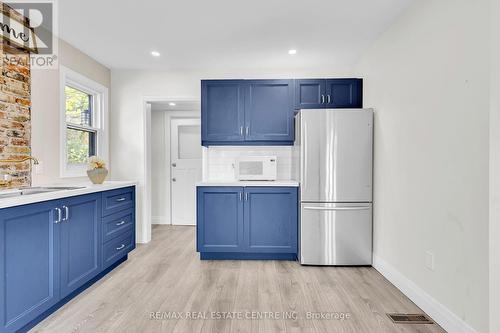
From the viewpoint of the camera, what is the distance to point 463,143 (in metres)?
1.74

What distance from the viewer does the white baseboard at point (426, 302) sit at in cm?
179

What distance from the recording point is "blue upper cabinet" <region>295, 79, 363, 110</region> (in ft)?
11.3

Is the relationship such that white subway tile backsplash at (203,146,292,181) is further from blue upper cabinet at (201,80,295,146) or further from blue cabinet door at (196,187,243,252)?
blue cabinet door at (196,187,243,252)

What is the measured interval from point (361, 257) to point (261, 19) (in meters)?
2.69

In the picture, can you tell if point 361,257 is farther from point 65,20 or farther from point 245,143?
point 65,20

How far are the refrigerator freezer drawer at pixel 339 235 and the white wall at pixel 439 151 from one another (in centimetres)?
21

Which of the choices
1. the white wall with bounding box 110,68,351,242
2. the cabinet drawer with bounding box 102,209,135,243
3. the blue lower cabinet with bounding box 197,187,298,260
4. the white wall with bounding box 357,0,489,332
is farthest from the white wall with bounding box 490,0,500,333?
the white wall with bounding box 110,68,351,242

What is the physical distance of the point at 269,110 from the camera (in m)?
3.47

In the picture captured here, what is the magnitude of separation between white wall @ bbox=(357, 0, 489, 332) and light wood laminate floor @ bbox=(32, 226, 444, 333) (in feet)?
1.33

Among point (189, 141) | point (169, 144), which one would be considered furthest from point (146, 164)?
point (189, 141)

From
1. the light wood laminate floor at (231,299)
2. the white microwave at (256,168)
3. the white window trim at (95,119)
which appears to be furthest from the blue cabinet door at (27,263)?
the white microwave at (256,168)

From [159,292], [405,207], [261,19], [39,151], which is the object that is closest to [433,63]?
[405,207]

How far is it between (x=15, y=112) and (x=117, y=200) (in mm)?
1192

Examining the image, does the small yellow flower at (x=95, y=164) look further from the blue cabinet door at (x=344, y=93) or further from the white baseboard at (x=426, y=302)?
the white baseboard at (x=426, y=302)
